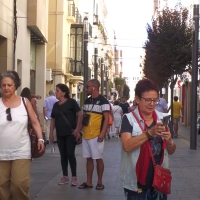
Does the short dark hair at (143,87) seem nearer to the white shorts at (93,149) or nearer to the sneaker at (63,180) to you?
the white shorts at (93,149)

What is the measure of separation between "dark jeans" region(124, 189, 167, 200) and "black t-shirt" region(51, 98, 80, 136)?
5027 millimetres

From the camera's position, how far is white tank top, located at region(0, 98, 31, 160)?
690cm

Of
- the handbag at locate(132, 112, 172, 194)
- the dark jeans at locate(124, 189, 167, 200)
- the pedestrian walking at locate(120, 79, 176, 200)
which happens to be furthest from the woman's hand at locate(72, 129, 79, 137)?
the handbag at locate(132, 112, 172, 194)

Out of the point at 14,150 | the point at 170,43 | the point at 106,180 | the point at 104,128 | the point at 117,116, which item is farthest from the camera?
the point at 170,43

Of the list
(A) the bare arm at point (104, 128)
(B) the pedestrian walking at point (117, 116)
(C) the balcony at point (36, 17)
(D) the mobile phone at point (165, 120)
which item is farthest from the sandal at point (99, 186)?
(B) the pedestrian walking at point (117, 116)

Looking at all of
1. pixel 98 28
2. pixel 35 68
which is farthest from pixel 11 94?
pixel 98 28

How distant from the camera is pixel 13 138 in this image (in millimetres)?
6918

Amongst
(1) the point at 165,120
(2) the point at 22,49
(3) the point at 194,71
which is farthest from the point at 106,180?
(2) the point at 22,49

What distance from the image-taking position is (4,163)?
22.8 ft

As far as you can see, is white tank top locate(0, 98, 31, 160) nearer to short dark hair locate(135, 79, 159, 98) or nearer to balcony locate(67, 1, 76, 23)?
short dark hair locate(135, 79, 159, 98)

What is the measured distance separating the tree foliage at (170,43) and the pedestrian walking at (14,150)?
2809 centimetres

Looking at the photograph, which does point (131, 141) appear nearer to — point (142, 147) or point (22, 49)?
point (142, 147)

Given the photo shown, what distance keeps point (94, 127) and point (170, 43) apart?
84.8 ft

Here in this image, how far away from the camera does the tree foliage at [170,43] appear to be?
3512 centimetres
